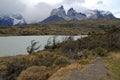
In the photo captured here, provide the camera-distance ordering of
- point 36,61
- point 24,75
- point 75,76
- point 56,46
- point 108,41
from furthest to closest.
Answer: point 56,46
point 108,41
point 36,61
point 24,75
point 75,76

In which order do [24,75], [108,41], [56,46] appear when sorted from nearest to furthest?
1. [24,75]
2. [108,41]
3. [56,46]

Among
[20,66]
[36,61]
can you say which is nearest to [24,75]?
[20,66]

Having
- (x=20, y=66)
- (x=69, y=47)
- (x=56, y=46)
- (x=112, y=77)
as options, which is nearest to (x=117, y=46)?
(x=69, y=47)

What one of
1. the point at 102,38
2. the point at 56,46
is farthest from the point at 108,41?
the point at 56,46

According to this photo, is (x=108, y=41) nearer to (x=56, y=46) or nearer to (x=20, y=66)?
(x=56, y=46)

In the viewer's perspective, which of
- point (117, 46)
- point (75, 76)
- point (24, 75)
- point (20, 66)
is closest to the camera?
point (75, 76)

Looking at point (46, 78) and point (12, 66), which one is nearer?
point (46, 78)

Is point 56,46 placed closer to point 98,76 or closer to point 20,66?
point 20,66

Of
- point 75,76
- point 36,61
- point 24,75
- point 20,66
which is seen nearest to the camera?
point 75,76

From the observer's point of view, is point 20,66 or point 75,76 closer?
point 75,76

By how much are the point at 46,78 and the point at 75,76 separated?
2.68m

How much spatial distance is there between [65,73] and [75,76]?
0.99 metres

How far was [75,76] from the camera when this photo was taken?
19.3 metres

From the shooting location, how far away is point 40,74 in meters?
21.1
